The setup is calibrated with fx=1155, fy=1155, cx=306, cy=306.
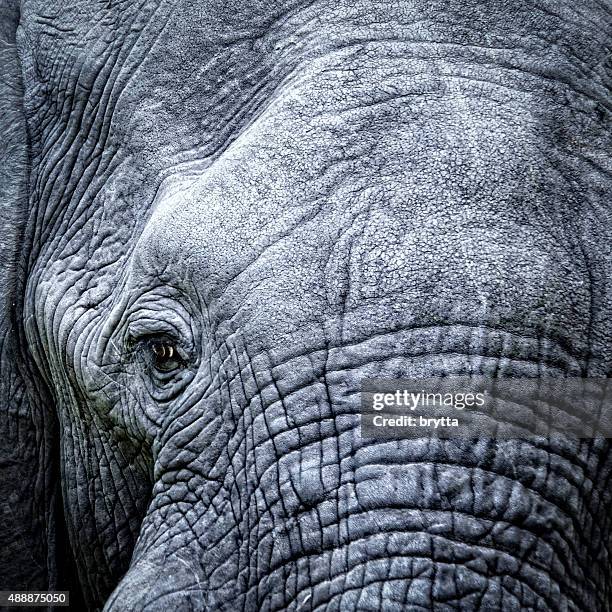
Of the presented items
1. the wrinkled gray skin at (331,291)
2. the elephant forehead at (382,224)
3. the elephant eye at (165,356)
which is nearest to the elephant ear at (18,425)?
the wrinkled gray skin at (331,291)

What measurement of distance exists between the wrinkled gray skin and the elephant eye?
0.8 inches

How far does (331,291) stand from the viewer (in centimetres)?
235

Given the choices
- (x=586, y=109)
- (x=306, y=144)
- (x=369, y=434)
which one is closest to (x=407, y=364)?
(x=369, y=434)

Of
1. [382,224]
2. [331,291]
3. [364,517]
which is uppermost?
[382,224]

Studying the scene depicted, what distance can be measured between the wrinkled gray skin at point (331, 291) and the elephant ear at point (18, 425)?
260 mm

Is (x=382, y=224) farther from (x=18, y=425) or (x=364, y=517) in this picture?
(x=18, y=425)

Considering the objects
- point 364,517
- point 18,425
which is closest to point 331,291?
point 364,517

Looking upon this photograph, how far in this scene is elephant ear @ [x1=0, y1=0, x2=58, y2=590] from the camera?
339 centimetres

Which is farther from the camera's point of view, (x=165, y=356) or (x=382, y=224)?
(x=165, y=356)

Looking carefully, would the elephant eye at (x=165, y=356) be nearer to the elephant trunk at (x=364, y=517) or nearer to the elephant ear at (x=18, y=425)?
the elephant trunk at (x=364, y=517)

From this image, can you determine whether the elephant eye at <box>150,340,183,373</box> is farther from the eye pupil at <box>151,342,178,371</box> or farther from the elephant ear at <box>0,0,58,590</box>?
the elephant ear at <box>0,0,58,590</box>

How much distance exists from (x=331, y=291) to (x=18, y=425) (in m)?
1.46

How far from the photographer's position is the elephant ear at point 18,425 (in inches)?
133

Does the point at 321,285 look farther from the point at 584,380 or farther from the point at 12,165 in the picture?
the point at 12,165
